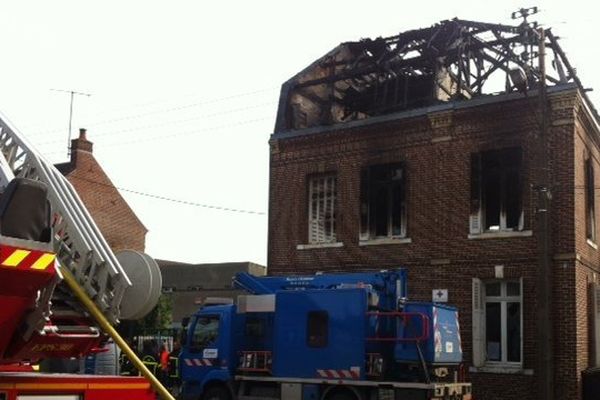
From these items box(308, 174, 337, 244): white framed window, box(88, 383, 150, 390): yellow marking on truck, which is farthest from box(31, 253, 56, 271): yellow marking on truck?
box(308, 174, 337, 244): white framed window

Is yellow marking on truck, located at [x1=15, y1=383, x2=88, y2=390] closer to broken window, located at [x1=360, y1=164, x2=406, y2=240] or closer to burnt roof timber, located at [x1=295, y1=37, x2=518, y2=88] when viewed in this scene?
broken window, located at [x1=360, y1=164, x2=406, y2=240]

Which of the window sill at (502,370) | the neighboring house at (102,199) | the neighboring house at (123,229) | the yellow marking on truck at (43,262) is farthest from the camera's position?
the neighboring house at (123,229)

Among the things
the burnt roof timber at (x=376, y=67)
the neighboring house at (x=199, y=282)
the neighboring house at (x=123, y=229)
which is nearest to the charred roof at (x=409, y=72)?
the burnt roof timber at (x=376, y=67)

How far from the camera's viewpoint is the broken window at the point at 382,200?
21109 millimetres

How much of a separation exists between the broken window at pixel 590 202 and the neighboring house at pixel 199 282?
2856 centimetres

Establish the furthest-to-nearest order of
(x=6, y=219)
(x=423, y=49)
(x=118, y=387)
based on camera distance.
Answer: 1. (x=423, y=49)
2. (x=118, y=387)
3. (x=6, y=219)

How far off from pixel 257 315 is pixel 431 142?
7441mm

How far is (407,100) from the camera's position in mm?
22172

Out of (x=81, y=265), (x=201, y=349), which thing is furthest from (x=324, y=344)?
(x=81, y=265)

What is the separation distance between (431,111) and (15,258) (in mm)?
17194

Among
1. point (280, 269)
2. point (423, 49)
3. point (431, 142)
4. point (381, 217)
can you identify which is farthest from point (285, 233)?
point (423, 49)

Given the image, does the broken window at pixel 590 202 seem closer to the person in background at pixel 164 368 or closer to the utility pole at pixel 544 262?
Answer: the utility pole at pixel 544 262

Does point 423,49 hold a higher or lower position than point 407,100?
higher

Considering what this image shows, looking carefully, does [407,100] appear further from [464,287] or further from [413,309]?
[413,309]
